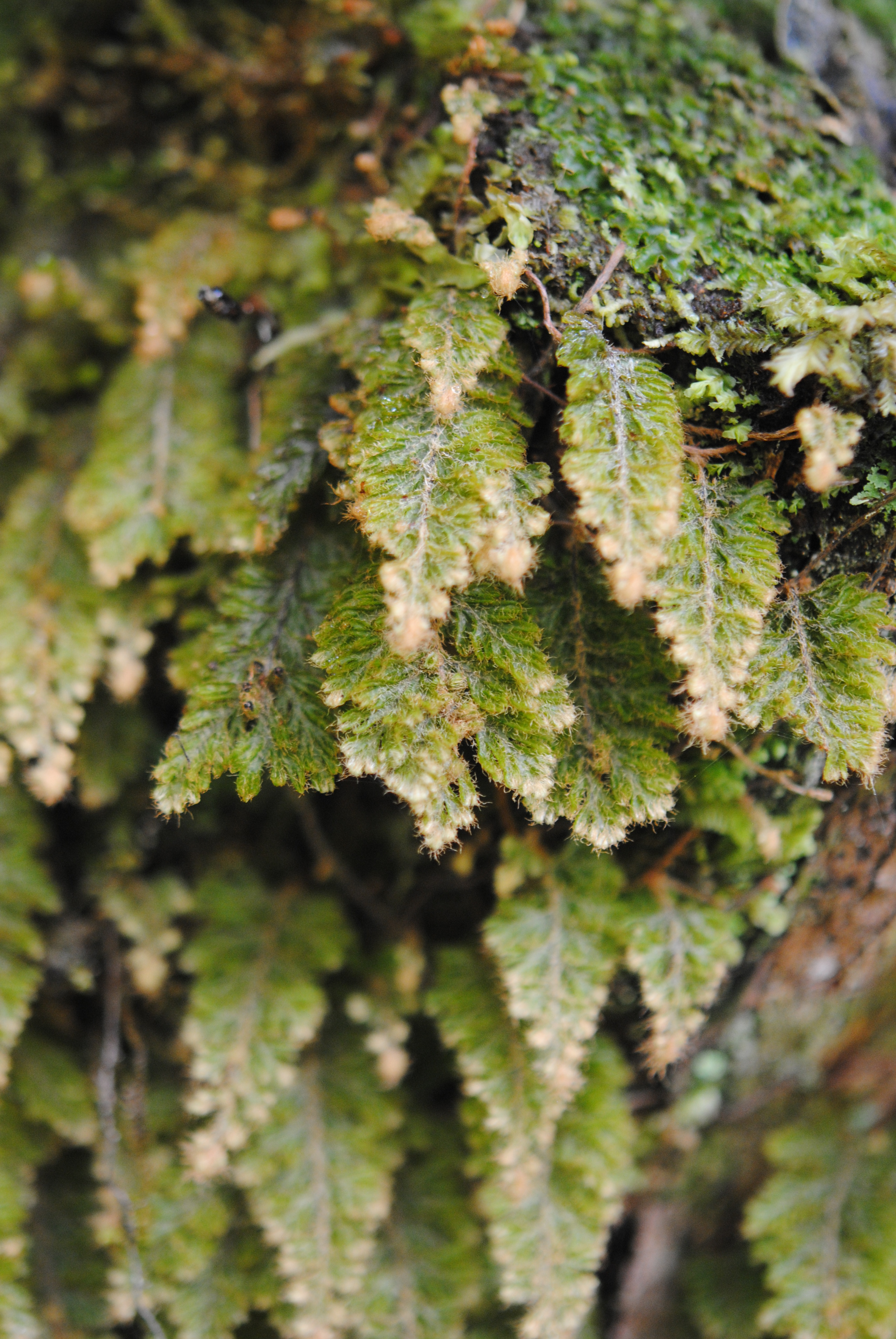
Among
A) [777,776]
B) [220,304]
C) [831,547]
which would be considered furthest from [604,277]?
[777,776]

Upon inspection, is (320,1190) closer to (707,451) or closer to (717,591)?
(717,591)

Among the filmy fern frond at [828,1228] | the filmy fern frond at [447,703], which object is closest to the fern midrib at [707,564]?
the filmy fern frond at [447,703]

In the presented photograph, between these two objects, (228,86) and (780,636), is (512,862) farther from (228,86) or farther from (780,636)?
(228,86)

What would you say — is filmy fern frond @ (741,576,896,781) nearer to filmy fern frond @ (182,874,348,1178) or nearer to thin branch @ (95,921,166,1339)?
filmy fern frond @ (182,874,348,1178)

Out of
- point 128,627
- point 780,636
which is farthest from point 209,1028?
point 780,636

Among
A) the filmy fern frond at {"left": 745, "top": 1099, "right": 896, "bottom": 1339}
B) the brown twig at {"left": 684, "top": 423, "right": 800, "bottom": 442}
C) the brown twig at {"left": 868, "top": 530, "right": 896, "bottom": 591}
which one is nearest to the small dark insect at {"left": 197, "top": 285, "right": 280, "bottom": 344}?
the brown twig at {"left": 684, "top": 423, "right": 800, "bottom": 442}

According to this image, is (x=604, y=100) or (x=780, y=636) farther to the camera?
(x=604, y=100)

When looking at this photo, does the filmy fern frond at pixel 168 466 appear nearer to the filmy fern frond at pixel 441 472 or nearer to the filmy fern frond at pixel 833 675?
the filmy fern frond at pixel 441 472

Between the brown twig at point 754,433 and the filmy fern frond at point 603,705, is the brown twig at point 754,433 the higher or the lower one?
the higher one
